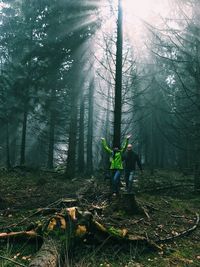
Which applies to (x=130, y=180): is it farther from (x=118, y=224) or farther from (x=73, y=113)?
(x=73, y=113)

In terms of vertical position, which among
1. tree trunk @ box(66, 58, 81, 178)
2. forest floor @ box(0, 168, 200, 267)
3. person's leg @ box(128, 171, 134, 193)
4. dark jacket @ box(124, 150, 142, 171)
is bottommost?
forest floor @ box(0, 168, 200, 267)

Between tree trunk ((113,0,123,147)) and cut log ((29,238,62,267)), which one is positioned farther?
tree trunk ((113,0,123,147))

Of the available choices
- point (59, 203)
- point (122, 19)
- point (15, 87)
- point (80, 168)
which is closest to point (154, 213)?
point (59, 203)

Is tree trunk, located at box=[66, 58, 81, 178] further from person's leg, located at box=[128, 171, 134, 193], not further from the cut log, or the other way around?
the cut log

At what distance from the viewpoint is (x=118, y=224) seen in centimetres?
874

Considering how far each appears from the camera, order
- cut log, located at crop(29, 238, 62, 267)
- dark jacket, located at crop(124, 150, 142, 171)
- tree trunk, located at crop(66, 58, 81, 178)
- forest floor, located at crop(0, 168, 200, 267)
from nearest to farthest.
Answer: cut log, located at crop(29, 238, 62, 267) → forest floor, located at crop(0, 168, 200, 267) → dark jacket, located at crop(124, 150, 142, 171) → tree trunk, located at crop(66, 58, 81, 178)

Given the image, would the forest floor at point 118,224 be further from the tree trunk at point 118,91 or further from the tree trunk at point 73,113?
the tree trunk at point 73,113

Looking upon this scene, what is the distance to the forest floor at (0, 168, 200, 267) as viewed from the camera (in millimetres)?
6406

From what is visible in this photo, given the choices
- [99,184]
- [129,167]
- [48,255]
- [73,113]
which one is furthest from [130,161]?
[48,255]

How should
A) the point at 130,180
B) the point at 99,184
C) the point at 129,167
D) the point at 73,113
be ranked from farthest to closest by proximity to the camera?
the point at 73,113 < the point at 99,184 < the point at 129,167 < the point at 130,180

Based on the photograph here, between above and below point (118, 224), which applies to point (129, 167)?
above

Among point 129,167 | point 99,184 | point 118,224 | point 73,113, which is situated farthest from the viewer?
point 73,113

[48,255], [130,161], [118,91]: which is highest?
[118,91]

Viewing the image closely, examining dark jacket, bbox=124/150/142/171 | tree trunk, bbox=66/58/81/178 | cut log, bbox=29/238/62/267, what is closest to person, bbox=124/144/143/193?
dark jacket, bbox=124/150/142/171
